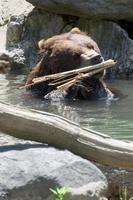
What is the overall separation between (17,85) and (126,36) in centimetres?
293

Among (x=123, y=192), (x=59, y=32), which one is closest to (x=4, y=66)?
(x=59, y=32)

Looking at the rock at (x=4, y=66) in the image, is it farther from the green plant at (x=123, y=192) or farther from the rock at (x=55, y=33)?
the green plant at (x=123, y=192)

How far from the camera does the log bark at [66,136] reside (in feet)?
16.4

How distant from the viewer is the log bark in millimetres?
5004

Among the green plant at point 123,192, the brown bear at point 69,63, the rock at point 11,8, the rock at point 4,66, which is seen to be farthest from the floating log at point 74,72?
the rock at point 11,8

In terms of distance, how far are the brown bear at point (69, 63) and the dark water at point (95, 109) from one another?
0.69 ft

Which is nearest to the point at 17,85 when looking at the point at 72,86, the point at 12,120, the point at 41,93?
the point at 41,93

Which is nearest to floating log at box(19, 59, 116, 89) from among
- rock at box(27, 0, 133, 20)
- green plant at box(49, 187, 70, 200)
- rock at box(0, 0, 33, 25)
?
rock at box(27, 0, 133, 20)

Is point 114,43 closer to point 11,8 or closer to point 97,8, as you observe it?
point 97,8

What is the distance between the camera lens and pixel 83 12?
12914 millimetres

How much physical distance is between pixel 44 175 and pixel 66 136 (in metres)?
0.59

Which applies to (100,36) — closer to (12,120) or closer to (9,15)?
(9,15)

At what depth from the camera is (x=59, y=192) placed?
420cm

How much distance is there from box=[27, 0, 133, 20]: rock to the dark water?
221 cm
